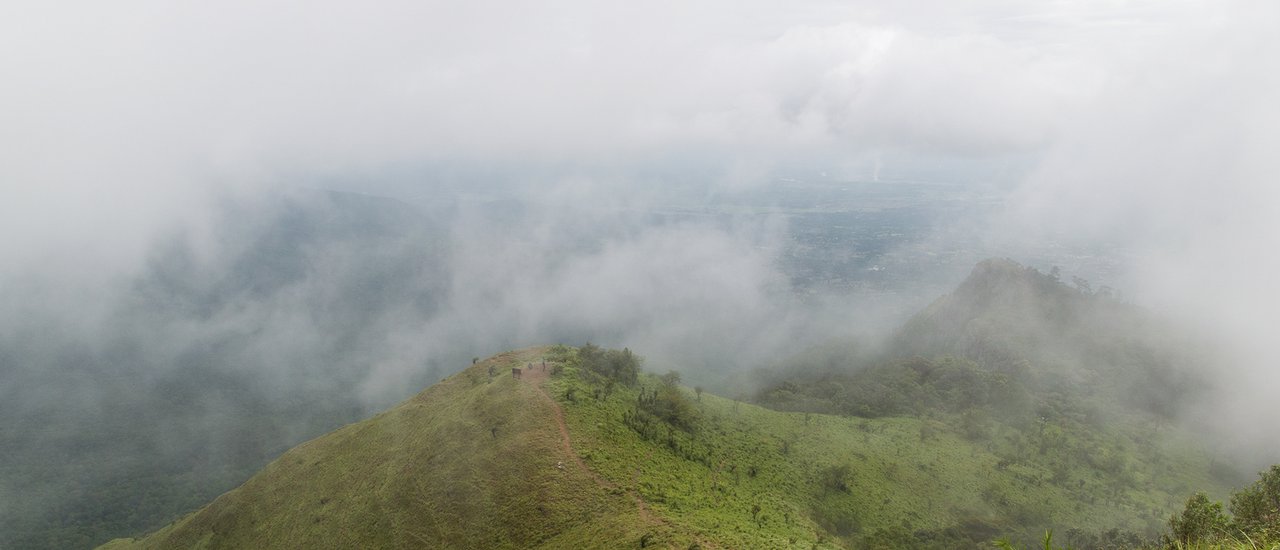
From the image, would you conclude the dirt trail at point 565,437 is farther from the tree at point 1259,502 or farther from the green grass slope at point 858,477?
the tree at point 1259,502

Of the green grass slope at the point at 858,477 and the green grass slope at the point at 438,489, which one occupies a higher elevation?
the green grass slope at the point at 438,489

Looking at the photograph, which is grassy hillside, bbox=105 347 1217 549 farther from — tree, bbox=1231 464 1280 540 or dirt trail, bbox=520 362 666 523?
tree, bbox=1231 464 1280 540

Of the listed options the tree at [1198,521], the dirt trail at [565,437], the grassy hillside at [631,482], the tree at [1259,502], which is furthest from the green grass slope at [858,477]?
the tree at [1198,521]

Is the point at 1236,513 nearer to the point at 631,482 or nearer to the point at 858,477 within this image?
the point at 858,477

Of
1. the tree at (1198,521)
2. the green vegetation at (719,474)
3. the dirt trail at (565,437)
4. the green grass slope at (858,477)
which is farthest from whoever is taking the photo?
the green grass slope at (858,477)

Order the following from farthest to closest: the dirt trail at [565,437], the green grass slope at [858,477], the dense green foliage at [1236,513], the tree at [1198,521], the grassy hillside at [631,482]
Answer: the green grass slope at [858,477], the grassy hillside at [631,482], the dirt trail at [565,437], the tree at [1198,521], the dense green foliage at [1236,513]

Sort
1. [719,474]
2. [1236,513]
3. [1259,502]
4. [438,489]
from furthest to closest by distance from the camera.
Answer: [719,474]
[438,489]
[1236,513]
[1259,502]

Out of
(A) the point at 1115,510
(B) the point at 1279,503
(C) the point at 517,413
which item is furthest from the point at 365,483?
(A) the point at 1115,510

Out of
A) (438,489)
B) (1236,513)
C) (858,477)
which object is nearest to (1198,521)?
(1236,513)
